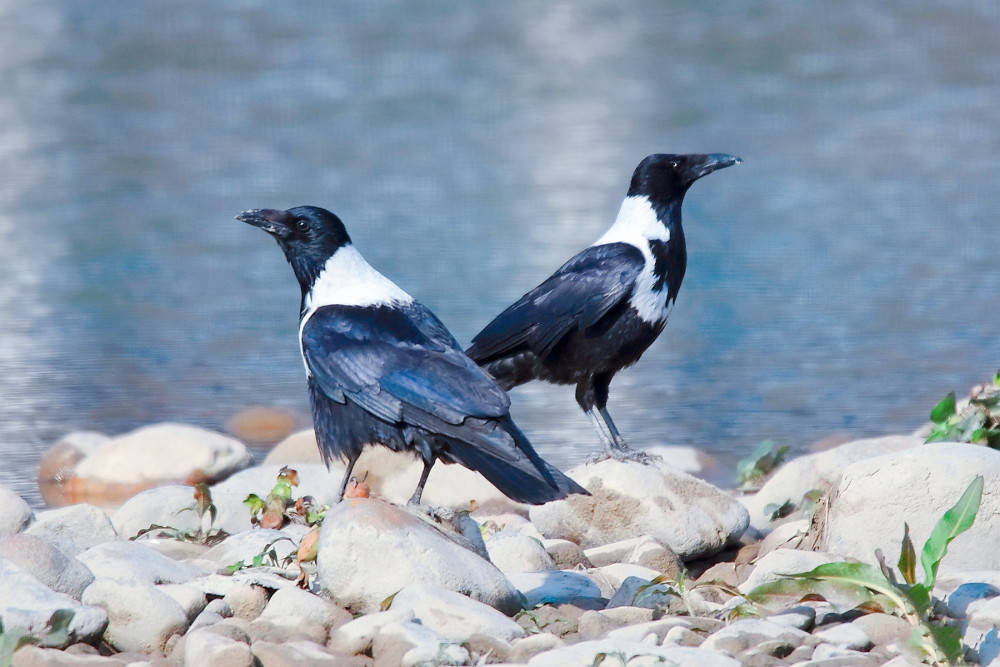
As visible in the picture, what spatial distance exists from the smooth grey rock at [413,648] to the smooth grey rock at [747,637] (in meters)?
0.70

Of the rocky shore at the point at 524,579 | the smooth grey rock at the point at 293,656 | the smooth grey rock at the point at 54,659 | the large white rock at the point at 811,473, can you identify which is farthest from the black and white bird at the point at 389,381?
the large white rock at the point at 811,473

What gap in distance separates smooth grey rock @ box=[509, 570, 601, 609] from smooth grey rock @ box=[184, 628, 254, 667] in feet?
3.91

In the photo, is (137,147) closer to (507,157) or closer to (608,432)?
(507,157)

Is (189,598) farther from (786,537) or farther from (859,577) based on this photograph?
(786,537)


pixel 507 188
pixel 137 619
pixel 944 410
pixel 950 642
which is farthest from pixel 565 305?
pixel 507 188

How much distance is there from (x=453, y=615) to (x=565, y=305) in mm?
2954

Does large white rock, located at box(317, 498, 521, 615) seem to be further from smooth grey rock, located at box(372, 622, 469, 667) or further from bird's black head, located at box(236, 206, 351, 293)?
bird's black head, located at box(236, 206, 351, 293)

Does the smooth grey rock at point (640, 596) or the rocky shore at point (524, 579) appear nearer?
the rocky shore at point (524, 579)

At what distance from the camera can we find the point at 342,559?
14.8 feet

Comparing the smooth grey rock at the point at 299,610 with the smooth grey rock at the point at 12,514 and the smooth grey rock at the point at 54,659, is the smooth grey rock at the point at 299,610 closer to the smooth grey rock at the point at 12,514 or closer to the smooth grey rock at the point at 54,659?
the smooth grey rock at the point at 54,659

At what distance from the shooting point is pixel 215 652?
13.0ft

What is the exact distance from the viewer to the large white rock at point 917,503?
5.07 m

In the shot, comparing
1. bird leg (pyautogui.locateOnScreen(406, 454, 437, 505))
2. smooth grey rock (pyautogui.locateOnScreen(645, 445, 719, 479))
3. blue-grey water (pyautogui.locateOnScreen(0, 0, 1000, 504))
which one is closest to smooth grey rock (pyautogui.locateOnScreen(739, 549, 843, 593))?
bird leg (pyautogui.locateOnScreen(406, 454, 437, 505))

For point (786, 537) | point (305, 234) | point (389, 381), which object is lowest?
point (786, 537)
